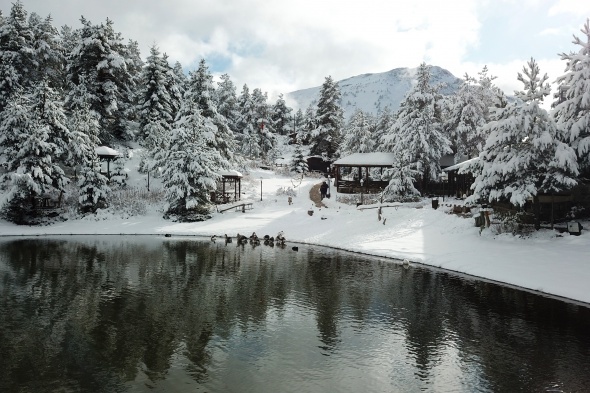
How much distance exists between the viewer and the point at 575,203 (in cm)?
2503

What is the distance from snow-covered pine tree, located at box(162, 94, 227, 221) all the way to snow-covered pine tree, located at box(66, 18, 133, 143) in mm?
13786

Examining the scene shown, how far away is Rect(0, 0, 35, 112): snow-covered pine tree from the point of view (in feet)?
138

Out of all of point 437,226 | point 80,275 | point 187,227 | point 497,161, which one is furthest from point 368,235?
point 80,275

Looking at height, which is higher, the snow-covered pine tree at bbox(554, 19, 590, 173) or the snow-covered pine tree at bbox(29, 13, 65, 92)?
the snow-covered pine tree at bbox(29, 13, 65, 92)

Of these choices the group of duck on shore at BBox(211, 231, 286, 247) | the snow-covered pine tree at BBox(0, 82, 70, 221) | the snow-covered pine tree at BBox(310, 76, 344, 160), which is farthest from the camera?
the snow-covered pine tree at BBox(310, 76, 344, 160)

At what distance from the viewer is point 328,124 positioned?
65500mm

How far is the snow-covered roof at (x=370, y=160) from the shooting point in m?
45.5

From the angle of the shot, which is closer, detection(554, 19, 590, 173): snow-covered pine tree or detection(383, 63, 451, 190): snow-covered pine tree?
detection(554, 19, 590, 173): snow-covered pine tree

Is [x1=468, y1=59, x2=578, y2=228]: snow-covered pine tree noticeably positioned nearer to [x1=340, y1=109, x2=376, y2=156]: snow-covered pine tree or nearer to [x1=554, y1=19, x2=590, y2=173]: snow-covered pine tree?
[x1=554, y1=19, x2=590, y2=173]: snow-covered pine tree

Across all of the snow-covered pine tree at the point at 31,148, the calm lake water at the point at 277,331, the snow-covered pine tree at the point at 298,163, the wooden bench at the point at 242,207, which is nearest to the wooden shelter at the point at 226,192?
the wooden bench at the point at 242,207

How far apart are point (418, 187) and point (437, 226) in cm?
Result: 1518

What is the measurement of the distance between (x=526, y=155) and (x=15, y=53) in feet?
160

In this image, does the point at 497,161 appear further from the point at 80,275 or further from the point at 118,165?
the point at 118,165

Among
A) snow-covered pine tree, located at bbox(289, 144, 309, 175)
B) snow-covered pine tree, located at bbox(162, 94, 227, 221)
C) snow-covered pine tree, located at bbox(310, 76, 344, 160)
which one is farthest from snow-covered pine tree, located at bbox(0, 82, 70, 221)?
snow-covered pine tree, located at bbox(310, 76, 344, 160)
